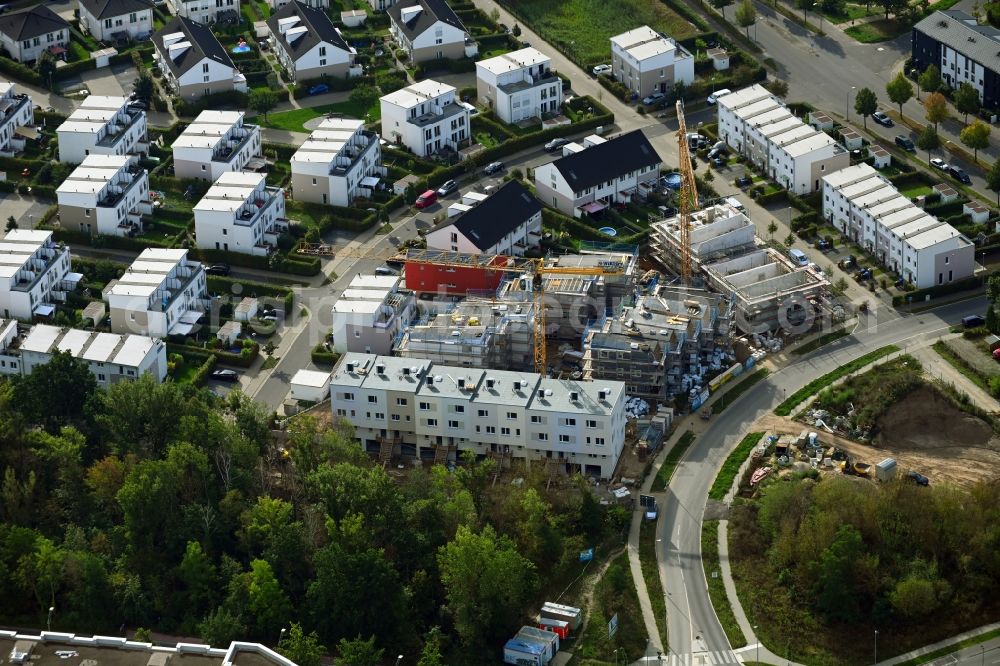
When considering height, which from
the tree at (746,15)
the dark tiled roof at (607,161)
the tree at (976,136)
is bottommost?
the tree at (976,136)

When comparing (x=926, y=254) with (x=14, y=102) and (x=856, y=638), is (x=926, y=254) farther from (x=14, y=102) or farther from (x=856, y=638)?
(x=14, y=102)

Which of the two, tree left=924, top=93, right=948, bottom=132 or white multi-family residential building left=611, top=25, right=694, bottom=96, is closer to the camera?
tree left=924, top=93, right=948, bottom=132

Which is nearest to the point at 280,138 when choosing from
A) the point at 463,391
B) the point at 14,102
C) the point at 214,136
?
the point at 214,136

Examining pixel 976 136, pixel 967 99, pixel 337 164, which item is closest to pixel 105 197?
pixel 337 164

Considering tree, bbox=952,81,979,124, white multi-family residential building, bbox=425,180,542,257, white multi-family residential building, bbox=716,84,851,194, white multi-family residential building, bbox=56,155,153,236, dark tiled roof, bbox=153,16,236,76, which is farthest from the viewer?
dark tiled roof, bbox=153,16,236,76

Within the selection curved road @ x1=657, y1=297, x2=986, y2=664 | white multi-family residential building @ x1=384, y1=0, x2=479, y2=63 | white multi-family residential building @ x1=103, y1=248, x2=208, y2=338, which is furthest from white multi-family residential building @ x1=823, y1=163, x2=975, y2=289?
white multi-family residential building @ x1=103, y1=248, x2=208, y2=338

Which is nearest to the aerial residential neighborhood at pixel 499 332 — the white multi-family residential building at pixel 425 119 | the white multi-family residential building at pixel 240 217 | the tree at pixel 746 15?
the tree at pixel 746 15

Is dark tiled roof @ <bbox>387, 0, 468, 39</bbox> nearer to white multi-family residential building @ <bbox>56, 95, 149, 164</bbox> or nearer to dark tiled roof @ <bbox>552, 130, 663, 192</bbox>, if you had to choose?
white multi-family residential building @ <bbox>56, 95, 149, 164</bbox>

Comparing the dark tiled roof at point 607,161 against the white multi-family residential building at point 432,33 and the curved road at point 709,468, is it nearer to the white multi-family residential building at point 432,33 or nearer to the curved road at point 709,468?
the curved road at point 709,468
